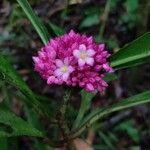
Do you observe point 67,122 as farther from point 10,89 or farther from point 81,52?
point 10,89

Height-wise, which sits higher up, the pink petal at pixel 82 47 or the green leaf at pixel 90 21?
the green leaf at pixel 90 21

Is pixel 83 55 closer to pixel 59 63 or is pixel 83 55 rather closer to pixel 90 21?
pixel 59 63

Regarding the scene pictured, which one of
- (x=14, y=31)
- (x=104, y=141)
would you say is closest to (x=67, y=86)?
(x=104, y=141)

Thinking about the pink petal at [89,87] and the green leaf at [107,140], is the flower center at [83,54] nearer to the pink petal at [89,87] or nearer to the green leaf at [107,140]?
the pink petal at [89,87]

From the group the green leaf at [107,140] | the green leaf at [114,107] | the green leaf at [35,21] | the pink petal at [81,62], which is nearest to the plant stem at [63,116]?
the green leaf at [114,107]

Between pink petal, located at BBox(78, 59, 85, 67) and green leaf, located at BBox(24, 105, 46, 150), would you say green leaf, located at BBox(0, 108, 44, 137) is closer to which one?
pink petal, located at BBox(78, 59, 85, 67)

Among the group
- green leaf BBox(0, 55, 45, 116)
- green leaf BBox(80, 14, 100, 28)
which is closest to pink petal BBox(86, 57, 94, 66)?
green leaf BBox(0, 55, 45, 116)

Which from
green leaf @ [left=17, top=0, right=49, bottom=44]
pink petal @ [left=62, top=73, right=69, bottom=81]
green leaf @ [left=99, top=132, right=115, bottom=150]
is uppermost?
green leaf @ [left=17, top=0, right=49, bottom=44]

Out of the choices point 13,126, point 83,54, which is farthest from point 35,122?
point 83,54
